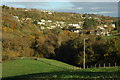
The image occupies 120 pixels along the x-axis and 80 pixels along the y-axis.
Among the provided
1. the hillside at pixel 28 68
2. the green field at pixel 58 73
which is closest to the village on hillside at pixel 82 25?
the hillside at pixel 28 68

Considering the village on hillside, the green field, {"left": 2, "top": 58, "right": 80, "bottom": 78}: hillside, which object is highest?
the village on hillside

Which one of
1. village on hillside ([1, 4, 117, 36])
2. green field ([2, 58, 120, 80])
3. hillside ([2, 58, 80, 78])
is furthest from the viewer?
village on hillside ([1, 4, 117, 36])

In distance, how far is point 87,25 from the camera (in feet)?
320

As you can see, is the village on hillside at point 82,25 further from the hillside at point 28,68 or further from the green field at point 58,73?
the green field at point 58,73

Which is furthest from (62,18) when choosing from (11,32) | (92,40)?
(92,40)

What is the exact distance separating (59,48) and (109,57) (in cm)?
1693

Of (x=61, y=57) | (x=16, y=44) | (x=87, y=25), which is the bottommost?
(x=61, y=57)

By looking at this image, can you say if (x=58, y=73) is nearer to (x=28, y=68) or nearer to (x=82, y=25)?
(x=28, y=68)

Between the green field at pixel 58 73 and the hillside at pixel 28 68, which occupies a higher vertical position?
the green field at pixel 58 73

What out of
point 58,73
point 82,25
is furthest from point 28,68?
point 82,25

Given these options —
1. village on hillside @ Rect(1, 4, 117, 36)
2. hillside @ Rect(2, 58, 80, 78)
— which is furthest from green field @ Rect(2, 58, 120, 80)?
village on hillside @ Rect(1, 4, 117, 36)

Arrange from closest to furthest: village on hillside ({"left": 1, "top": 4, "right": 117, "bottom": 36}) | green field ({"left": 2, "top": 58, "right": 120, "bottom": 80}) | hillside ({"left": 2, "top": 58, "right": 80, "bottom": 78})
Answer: green field ({"left": 2, "top": 58, "right": 120, "bottom": 80}), hillside ({"left": 2, "top": 58, "right": 80, "bottom": 78}), village on hillside ({"left": 1, "top": 4, "right": 117, "bottom": 36})

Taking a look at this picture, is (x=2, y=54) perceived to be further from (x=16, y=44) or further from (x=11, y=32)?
(x=11, y=32)

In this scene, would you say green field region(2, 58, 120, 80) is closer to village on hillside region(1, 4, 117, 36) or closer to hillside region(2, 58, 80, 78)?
hillside region(2, 58, 80, 78)
